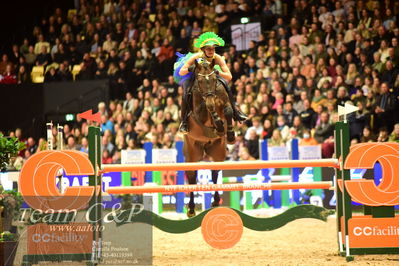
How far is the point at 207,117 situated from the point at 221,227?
143cm

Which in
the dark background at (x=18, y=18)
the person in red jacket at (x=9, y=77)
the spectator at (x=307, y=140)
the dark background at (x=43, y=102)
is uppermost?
the dark background at (x=18, y=18)

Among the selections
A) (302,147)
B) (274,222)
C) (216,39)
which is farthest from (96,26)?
(274,222)

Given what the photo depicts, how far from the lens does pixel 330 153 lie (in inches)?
442

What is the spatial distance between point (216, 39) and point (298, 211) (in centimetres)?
217

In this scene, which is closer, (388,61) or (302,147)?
(302,147)

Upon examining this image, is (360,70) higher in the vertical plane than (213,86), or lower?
higher

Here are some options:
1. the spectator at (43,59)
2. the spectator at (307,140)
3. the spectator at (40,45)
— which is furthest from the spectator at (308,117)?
the spectator at (40,45)

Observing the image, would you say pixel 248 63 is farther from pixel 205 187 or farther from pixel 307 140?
pixel 205 187

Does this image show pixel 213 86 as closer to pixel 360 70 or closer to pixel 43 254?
pixel 43 254

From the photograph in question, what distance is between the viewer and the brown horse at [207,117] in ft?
22.5

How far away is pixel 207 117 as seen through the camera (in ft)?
23.3

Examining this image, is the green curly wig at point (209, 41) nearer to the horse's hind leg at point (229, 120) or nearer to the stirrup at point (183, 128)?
the horse's hind leg at point (229, 120)

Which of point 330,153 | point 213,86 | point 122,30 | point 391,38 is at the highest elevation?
point 122,30

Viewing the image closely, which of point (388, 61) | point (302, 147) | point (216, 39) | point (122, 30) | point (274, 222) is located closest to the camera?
point (274, 222)
